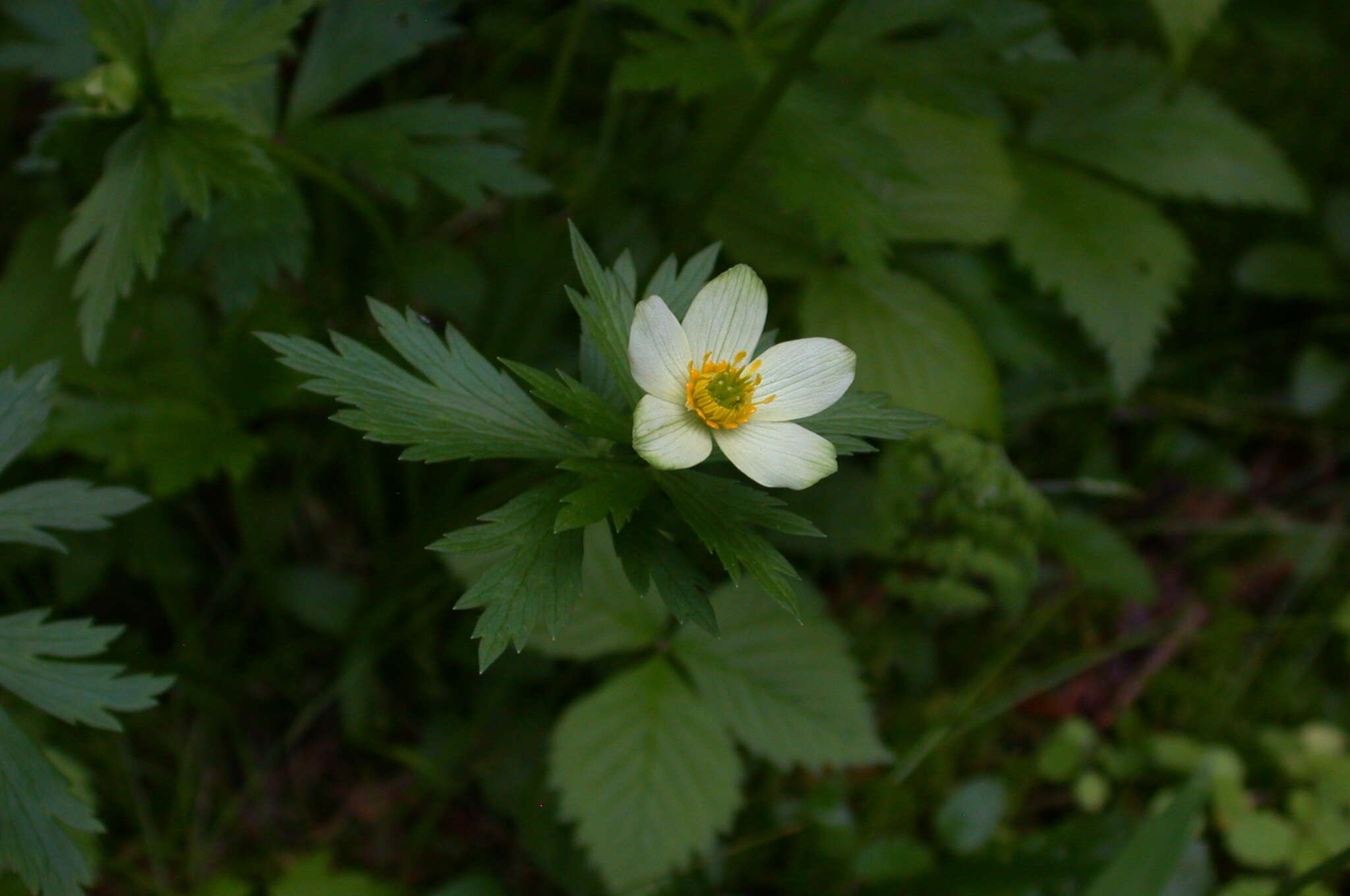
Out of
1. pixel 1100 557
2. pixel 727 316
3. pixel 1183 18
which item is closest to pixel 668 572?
pixel 727 316

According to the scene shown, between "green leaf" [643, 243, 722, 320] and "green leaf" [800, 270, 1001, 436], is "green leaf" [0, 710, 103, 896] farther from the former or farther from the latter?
"green leaf" [800, 270, 1001, 436]

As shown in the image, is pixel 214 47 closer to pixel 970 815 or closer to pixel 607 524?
pixel 607 524

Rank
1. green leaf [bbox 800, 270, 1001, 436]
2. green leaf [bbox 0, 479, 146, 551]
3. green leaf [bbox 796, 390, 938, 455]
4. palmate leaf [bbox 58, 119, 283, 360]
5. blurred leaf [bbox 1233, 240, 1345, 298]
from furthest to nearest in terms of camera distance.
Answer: blurred leaf [bbox 1233, 240, 1345, 298] < green leaf [bbox 800, 270, 1001, 436] < palmate leaf [bbox 58, 119, 283, 360] < green leaf [bbox 0, 479, 146, 551] < green leaf [bbox 796, 390, 938, 455]

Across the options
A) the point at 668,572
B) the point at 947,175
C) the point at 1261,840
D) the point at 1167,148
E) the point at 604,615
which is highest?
the point at 1167,148

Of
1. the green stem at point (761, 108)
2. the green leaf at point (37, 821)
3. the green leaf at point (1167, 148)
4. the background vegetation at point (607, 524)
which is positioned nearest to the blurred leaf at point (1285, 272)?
the background vegetation at point (607, 524)

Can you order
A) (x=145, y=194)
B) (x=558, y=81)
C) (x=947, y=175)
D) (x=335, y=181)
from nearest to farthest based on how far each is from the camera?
(x=145, y=194) → (x=335, y=181) → (x=558, y=81) → (x=947, y=175)

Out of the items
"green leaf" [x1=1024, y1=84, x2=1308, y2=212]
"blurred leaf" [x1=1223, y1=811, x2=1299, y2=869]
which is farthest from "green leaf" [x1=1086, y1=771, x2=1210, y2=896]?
"green leaf" [x1=1024, y1=84, x2=1308, y2=212]
